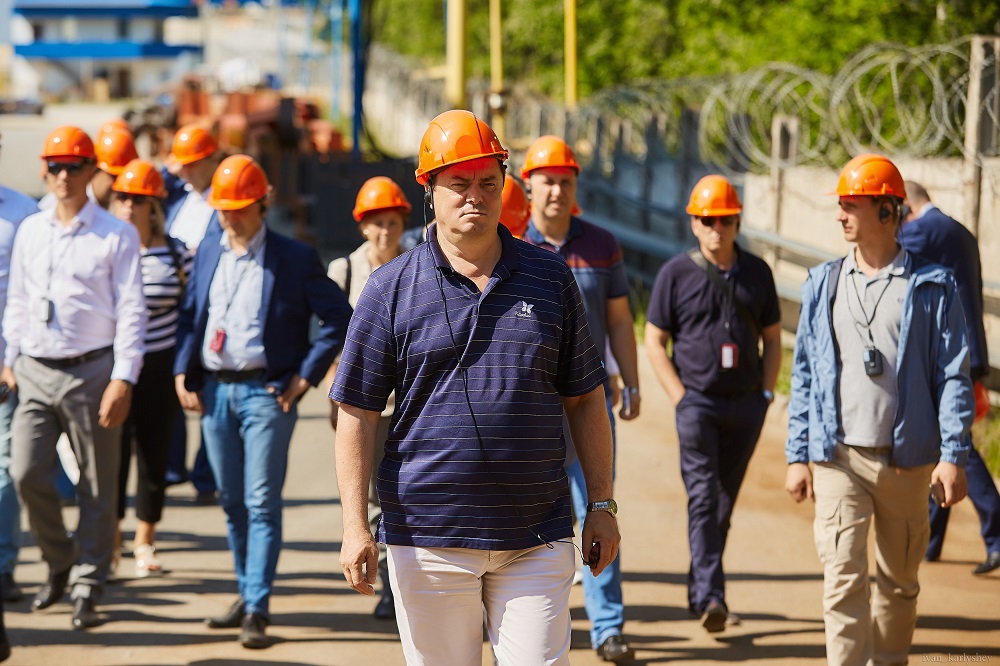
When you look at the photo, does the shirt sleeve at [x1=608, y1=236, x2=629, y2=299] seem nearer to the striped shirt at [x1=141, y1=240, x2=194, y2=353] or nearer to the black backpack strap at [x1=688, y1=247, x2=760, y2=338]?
the black backpack strap at [x1=688, y1=247, x2=760, y2=338]

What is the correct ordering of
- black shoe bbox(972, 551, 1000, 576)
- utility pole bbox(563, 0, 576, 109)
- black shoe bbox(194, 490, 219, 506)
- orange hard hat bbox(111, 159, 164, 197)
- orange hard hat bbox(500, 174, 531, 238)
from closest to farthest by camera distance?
orange hard hat bbox(500, 174, 531, 238), orange hard hat bbox(111, 159, 164, 197), black shoe bbox(972, 551, 1000, 576), black shoe bbox(194, 490, 219, 506), utility pole bbox(563, 0, 576, 109)

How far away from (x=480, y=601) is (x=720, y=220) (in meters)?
3.12

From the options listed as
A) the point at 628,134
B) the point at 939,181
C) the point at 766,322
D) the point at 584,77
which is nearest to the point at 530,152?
the point at 766,322

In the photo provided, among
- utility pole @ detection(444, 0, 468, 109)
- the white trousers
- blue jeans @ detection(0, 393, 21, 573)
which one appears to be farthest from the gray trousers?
utility pole @ detection(444, 0, 468, 109)

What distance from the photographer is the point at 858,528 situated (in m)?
5.47

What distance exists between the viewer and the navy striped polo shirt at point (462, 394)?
4008 mm

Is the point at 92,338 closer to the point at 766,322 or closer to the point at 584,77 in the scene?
the point at 766,322

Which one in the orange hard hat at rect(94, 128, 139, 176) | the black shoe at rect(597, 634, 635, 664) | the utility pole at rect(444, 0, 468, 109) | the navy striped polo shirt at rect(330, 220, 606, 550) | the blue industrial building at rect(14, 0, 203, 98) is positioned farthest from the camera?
the blue industrial building at rect(14, 0, 203, 98)

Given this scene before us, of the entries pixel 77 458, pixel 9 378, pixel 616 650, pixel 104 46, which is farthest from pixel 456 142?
pixel 104 46

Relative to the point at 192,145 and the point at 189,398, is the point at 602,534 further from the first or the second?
the point at 192,145

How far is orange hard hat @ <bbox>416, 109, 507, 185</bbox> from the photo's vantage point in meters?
4.02

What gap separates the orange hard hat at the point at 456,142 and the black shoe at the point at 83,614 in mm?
3601

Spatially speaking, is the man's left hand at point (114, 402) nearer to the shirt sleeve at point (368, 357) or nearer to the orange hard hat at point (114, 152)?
the orange hard hat at point (114, 152)

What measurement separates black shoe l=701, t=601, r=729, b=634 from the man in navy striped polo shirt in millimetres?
2528
